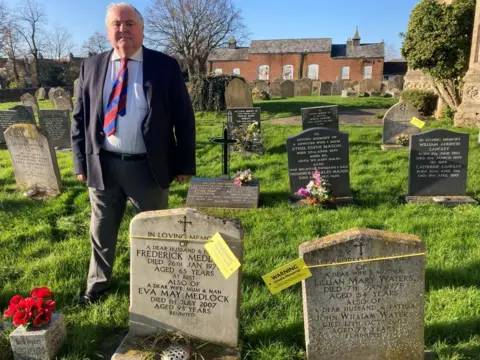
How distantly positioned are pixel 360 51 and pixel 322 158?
48.8 metres

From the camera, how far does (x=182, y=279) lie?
8.70 feet

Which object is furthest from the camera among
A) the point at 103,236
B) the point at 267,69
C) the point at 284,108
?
the point at 267,69

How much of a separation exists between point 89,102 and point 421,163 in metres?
4.76

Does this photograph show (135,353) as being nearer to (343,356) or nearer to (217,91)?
(343,356)

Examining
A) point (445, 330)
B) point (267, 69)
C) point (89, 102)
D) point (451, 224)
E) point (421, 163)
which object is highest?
point (267, 69)

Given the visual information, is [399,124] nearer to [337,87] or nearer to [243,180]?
[243,180]

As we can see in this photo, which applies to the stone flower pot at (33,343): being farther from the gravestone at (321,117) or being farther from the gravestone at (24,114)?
the gravestone at (24,114)

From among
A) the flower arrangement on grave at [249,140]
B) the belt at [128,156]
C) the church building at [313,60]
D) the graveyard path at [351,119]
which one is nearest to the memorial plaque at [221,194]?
the belt at [128,156]

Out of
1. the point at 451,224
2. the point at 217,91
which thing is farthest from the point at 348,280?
the point at 217,91

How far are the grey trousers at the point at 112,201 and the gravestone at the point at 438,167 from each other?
4074 millimetres

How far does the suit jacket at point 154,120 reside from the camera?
293cm

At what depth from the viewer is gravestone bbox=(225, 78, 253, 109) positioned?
42.8 ft

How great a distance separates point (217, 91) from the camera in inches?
621

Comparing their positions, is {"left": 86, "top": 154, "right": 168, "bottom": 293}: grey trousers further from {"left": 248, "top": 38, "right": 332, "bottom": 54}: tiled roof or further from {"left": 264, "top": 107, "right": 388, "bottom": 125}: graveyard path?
{"left": 248, "top": 38, "right": 332, "bottom": 54}: tiled roof
